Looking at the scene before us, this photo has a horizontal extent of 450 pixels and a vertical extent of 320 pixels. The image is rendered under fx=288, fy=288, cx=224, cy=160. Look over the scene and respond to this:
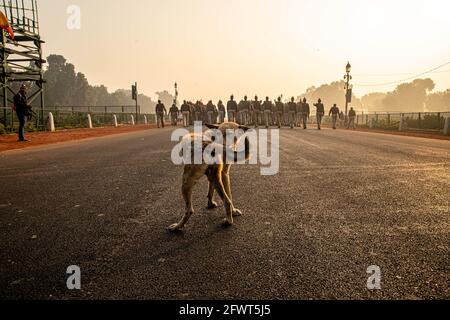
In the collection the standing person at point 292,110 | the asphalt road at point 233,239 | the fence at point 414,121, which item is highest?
the standing person at point 292,110

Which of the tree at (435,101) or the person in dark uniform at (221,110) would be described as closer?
the person in dark uniform at (221,110)

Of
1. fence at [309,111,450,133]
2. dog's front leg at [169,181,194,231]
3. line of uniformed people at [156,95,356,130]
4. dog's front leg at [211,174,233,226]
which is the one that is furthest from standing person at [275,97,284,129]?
dog's front leg at [169,181,194,231]

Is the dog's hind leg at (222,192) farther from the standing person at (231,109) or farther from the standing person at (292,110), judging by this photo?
the standing person at (292,110)

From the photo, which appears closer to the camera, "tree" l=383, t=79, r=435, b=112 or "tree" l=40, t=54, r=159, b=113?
A: "tree" l=40, t=54, r=159, b=113

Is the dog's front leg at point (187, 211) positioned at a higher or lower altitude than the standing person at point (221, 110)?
lower

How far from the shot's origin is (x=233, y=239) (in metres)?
3.05

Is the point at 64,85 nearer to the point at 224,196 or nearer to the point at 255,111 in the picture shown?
the point at 255,111

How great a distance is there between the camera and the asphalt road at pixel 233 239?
7.16 ft

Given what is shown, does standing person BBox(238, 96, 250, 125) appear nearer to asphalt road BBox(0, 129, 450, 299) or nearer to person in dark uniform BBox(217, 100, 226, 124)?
person in dark uniform BBox(217, 100, 226, 124)

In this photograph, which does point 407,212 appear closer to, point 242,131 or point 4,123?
point 242,131

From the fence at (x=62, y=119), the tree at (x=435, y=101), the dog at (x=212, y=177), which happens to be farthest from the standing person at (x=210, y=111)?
the tree at (x=435, y=101)

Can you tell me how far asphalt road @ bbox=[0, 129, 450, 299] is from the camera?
2182mm

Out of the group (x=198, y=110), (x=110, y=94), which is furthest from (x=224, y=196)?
(x=110, y=94)
